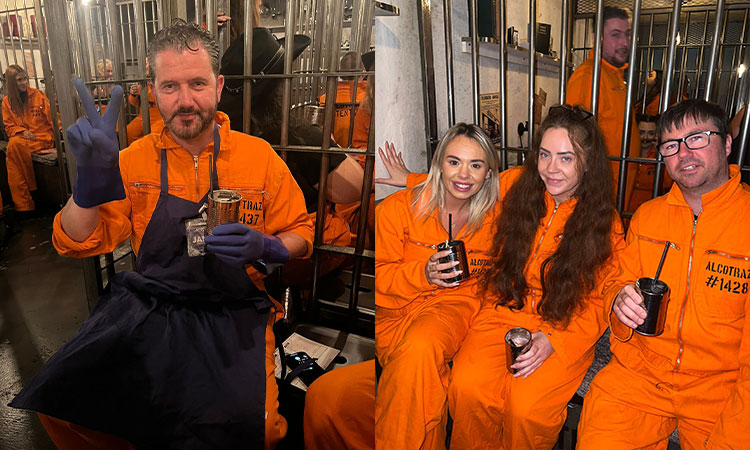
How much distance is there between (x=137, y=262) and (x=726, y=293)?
1485mm

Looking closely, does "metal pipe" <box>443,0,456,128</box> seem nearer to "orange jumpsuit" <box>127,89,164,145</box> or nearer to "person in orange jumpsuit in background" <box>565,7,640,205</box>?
"person in orange jumpsuit in background" <box>565,7,640,205</box>

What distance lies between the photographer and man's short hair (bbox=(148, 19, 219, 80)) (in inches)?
30.2

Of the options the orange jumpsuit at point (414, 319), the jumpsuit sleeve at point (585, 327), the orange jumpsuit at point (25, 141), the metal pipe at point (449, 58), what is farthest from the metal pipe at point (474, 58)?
the orange jumpsuit at point (25, 141)

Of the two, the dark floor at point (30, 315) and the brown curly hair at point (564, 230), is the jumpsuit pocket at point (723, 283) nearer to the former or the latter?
the brown curly hair at point (564, 230)

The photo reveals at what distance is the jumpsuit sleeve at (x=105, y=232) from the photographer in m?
0.83

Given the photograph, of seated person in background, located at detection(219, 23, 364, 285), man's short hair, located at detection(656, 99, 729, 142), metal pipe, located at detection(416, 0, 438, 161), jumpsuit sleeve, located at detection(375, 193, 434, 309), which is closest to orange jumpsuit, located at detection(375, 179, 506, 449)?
jumpsuit sleeve, located at detection(375, 193, 434, 309)

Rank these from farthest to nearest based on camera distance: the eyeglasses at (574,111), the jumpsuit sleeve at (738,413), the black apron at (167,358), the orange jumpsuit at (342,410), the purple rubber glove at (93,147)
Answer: the eyeglasses at (574,111)
the jumpsuit sleeve at (738,413)
the orange jumpsuit at (342,410)
the black apron at (167,358)
the purple rubber glove at (93,147)

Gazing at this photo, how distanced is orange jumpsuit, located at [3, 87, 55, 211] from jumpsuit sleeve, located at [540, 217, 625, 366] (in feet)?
4.52

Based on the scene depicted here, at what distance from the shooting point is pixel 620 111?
1.59 meters

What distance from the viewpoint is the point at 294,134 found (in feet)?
2.92

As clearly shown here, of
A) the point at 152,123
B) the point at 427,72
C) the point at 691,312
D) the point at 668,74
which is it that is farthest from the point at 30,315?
the point at 668,74

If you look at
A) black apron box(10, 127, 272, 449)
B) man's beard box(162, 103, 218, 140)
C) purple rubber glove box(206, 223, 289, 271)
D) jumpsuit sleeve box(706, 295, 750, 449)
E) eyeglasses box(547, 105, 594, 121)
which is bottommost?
jumpsuit sleeve box(706, 295, 750, 449)

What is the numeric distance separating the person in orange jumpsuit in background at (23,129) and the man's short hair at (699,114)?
1.51 m

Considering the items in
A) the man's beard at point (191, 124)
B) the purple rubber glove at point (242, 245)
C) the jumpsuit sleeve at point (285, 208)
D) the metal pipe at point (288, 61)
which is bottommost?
the purple rubber glove at point (242, 245)
